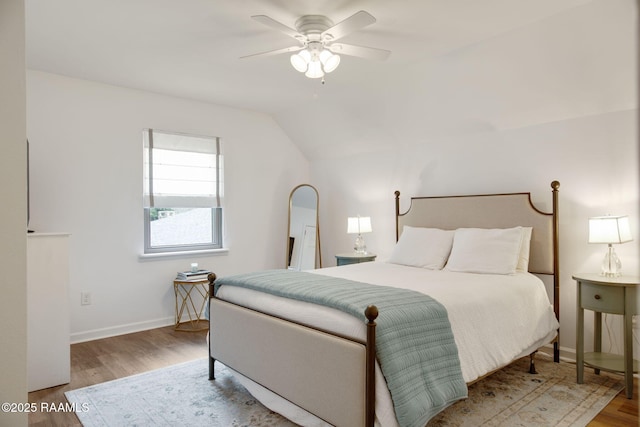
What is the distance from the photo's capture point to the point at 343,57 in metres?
3.40

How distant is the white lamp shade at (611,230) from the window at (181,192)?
3.65m

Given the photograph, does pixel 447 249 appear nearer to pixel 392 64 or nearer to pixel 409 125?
pixel 409 125

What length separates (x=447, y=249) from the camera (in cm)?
357

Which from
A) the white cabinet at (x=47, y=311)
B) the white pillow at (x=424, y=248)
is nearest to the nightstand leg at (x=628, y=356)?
the white pillow at (x=424, y=248)

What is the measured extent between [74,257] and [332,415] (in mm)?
3050

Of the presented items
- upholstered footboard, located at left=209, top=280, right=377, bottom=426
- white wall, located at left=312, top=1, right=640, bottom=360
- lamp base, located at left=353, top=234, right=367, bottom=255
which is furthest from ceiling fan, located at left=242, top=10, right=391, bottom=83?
lamp base, located at left=353, top=234, right=367, bottom=255

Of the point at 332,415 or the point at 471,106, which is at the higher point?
the point at 471,106

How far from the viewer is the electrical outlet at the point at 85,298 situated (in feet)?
12.5

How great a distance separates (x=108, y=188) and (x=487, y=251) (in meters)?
3.54

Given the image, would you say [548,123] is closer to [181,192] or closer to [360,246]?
[360,246]

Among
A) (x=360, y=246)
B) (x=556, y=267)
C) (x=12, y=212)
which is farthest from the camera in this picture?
(x=360, y=246)

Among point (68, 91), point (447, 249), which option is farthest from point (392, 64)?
point (68, 91)

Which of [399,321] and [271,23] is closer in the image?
[399,321]

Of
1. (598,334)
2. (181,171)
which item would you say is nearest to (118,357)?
(181,171)
